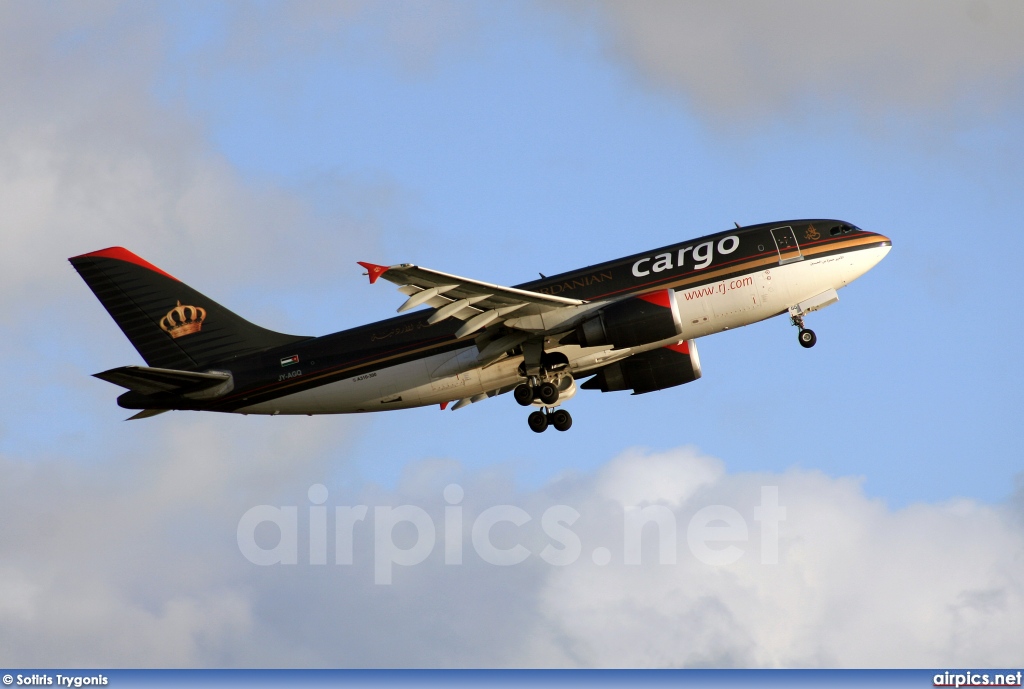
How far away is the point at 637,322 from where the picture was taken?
4088 centimetres

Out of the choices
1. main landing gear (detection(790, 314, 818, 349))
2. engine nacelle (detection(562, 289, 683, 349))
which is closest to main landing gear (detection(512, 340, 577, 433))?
engine nacelle (detection(562, 289, 683, 349))

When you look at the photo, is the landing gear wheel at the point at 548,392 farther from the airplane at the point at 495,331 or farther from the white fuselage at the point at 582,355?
the white fuselage at the point at 582,355

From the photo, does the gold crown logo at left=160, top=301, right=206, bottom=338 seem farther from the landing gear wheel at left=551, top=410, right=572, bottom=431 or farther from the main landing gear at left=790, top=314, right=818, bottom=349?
the main landing gear at left=790, top=314, right=818, bottom=349

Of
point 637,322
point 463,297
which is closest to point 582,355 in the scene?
point 637,322

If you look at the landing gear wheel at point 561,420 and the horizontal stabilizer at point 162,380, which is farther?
the landing gear wheel at point 561,420

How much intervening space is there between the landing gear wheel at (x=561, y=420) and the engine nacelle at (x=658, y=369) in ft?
7.72

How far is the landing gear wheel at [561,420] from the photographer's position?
4725 centimetres

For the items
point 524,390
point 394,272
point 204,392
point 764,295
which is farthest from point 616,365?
point 204,392

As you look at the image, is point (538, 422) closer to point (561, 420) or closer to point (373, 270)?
point (561, 420)

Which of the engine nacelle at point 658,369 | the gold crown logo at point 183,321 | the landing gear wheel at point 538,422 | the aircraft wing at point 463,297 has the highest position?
the gold crown logo at point 183,321

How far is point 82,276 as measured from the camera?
48094 millimetres

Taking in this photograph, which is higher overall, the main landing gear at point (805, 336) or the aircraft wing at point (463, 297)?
the aircraft wing at point (463, 297)

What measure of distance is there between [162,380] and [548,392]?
45.5ft

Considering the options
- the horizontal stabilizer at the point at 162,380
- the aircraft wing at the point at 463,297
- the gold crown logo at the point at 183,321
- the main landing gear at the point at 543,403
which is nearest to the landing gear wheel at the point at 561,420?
the main landing gear at the point at 543,403
